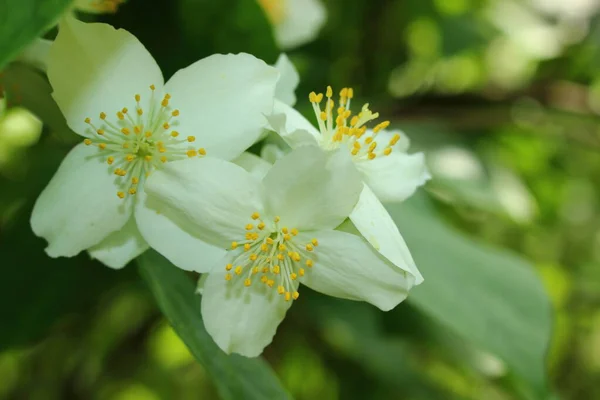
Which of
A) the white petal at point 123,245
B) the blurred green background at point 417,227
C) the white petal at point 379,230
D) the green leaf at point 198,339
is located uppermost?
the white petal at point 379,230

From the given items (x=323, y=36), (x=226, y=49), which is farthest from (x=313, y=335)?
(x=226, y=49)

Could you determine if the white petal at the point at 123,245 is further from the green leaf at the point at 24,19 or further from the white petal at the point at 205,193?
the green leaf at the point at 24,19

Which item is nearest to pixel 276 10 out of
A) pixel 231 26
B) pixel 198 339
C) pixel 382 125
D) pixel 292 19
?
pixel 292 19

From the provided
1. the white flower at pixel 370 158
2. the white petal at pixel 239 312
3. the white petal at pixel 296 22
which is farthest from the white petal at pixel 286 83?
the white petal at pixel 296 22

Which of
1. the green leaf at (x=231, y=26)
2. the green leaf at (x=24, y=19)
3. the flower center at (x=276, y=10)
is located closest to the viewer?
the green leaf at (x=24, y=19)

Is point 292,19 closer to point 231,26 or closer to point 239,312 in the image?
point 231,26
